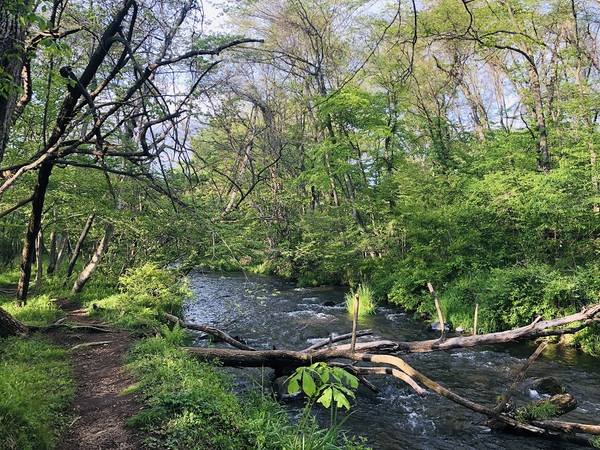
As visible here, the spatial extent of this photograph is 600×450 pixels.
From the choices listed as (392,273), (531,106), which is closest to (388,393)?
(392,273)

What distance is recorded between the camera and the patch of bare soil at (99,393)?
3.83 m

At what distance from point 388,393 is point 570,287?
17.3ft

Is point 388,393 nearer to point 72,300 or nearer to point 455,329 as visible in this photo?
point 455,329

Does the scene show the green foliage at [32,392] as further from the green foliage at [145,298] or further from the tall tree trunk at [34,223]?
the green foliage at [145,298]

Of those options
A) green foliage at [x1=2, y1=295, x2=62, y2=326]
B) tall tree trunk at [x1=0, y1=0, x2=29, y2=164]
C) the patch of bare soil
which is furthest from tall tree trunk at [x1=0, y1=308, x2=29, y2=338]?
tall tree trunk at [x1=0, y1=0, x2=29, y2=164]

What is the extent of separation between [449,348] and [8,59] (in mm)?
6351

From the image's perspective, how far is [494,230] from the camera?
43.7 ft

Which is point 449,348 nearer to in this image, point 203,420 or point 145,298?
point 203,420

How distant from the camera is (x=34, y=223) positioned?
8.16 m

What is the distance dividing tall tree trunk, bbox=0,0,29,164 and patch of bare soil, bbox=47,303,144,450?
114 inches

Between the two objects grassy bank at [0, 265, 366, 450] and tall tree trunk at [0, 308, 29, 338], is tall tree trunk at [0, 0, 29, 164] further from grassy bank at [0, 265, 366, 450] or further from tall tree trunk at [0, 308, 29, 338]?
tall tree trunk at [0, 308, 29, 338]

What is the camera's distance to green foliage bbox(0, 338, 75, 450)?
3.47m

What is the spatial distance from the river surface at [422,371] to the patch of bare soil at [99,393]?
8.26ft

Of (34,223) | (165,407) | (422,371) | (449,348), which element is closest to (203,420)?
(165,407)
